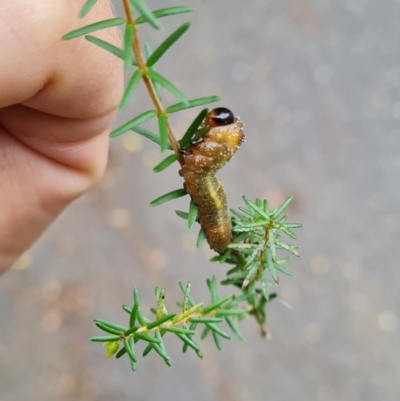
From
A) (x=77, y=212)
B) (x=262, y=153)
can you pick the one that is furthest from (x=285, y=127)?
(x=77, y=212)

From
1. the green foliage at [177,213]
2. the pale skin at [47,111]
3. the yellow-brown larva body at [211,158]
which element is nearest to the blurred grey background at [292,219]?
the pale skin at [47,111]

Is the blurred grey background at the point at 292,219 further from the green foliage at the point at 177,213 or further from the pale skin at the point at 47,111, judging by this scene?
the green foliage at the point at 177,213

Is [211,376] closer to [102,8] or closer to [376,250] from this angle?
[376,250]

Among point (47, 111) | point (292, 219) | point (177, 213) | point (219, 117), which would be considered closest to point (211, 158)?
point (219, 117)

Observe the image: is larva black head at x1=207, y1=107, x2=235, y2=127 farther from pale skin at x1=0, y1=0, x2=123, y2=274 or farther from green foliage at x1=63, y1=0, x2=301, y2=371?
pale skin at x1=0, y1=0, x2=123, y2=274

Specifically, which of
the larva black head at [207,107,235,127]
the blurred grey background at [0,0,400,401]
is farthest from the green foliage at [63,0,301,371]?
the blurred grey background at [0,0,400,401]

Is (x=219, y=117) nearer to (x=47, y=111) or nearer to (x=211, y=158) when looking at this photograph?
(x=211, y=158)

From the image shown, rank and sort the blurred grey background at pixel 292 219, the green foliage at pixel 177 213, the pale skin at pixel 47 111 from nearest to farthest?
1. the green foliage at pixel 177 213
2. the pale skin at pixel 47 111
3. the blurred grey background at pixel 292 219
